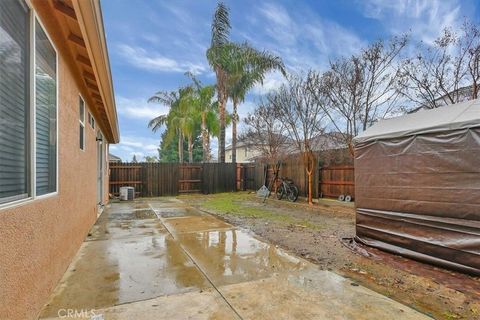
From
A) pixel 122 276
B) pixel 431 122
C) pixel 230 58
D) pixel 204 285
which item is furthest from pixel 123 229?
pixel 230 58

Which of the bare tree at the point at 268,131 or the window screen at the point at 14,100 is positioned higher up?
the bare tree at the point at 268,131

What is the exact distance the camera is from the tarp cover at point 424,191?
334cm

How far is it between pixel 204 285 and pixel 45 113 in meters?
2.37

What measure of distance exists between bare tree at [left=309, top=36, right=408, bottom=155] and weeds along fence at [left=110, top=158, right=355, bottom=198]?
1.81 meters

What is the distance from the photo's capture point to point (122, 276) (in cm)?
324

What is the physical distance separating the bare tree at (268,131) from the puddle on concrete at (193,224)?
579 cm

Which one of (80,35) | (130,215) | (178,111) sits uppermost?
(178,111)

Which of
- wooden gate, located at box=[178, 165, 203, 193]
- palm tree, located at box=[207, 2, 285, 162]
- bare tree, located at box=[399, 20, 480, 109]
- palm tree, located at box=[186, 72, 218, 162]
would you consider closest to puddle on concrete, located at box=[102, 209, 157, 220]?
wooden gate, located at box=[178, 165, 203, 193]

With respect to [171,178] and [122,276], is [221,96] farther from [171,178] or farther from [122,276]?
[122,276]

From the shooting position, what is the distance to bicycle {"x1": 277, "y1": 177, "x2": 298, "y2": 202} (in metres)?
11.2

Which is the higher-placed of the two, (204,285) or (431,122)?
(431,122)

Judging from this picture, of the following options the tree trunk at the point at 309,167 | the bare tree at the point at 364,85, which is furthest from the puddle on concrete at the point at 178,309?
the tree trunk at the point at 309,167

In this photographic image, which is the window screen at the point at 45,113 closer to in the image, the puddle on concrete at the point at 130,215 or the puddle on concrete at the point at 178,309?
the puddle on concrete at the point at 178,309

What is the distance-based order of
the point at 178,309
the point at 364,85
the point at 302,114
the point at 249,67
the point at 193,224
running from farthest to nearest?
1. the point at 249,67
2. the point at 302,114
3. the point at 364,85
4. the point at 193,224
5. the point at 178,309
